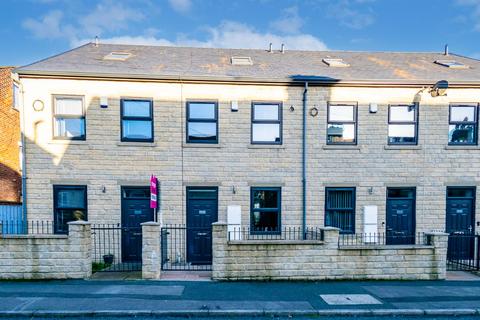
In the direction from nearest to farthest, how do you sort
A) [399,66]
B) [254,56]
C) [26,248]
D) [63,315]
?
[63,315], [26,248], [399,66], [254,56]

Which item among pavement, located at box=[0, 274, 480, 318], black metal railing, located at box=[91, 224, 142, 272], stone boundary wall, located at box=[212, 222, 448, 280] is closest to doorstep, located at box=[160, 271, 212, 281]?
pavement, located at box=[0, 274, 480, 318]

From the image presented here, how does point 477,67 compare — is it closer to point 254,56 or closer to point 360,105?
point 360,105

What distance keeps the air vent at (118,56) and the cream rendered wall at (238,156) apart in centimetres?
170

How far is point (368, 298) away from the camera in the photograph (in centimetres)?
586

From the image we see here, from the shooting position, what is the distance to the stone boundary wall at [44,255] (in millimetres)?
6664

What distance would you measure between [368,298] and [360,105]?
6293mm

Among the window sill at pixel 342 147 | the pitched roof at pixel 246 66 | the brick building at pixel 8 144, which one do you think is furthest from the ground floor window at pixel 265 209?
the brick building at pixel 8 144

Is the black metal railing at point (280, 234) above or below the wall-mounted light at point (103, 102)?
below

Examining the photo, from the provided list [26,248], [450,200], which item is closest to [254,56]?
[450,200]

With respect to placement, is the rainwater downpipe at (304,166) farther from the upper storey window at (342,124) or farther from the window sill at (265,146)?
the upper storey window at (342,124)

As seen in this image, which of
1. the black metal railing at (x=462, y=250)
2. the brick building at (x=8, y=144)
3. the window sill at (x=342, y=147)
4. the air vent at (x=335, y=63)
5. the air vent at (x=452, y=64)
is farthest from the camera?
the brick building at (x=8, y=144)

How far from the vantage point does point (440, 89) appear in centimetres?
902

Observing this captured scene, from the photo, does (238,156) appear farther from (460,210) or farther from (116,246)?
(460,210)

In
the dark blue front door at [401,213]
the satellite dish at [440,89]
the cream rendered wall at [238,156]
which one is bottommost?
the dark blue front door at [401,213]
